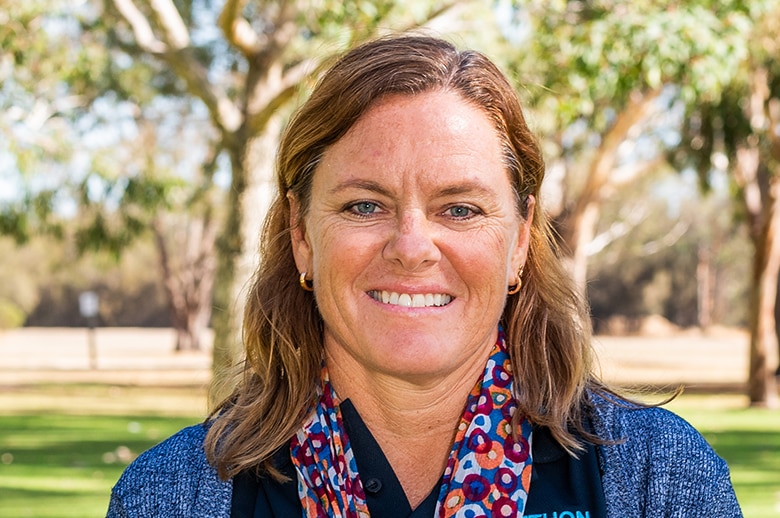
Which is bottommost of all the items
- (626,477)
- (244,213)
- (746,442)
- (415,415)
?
(746,442)

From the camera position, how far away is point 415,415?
2635mm

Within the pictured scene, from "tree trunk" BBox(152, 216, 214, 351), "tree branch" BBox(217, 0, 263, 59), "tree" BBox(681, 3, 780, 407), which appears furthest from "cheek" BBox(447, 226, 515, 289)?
"tree trunk" BBox(152, 216, 214, 351)

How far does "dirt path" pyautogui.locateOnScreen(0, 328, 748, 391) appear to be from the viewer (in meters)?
29.1

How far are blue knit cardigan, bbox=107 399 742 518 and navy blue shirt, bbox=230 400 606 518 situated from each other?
37mm

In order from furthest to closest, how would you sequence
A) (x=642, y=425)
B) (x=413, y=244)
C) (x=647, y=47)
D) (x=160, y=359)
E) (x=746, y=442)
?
(x=160, y=359), (x=746, y=442), (x=647, y=47), (x=642, y=425), (x=413, y=244)

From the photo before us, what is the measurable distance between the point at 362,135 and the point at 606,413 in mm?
803

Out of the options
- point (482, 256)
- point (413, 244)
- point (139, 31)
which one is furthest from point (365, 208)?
point (139, 31)

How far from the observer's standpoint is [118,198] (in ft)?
59.2

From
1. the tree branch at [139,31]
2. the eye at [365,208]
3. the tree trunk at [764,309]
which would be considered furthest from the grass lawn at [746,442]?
the tree branch at [139,31]

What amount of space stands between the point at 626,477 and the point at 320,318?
33.2 inches

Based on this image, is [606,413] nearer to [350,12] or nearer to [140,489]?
[140,489]

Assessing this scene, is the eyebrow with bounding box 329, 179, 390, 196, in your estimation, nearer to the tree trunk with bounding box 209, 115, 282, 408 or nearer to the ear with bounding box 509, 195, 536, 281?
the ear with bounding box 509, 195, 536, 281

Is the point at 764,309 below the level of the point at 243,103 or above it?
A: below

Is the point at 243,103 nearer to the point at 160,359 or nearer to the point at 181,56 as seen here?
the point at 181,56
